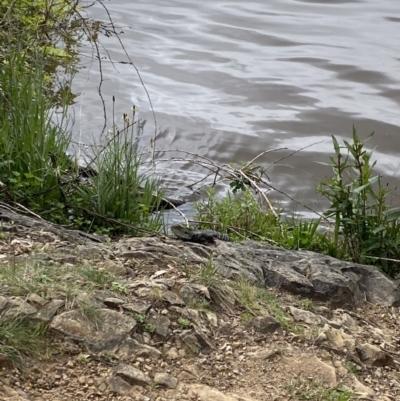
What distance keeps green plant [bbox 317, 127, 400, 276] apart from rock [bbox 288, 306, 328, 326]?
1.34 metres

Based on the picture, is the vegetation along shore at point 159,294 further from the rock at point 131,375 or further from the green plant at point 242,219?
the green plant at point 242,219

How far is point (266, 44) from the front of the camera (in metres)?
12.3

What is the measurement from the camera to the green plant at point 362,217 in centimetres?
501

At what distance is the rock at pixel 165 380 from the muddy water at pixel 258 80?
471 cm

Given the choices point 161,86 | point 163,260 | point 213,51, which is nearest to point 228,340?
point 163,260

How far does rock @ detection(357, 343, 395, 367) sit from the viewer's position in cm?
356

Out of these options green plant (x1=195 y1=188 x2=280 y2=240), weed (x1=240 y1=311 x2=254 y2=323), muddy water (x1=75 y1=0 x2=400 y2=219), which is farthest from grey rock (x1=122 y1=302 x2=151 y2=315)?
muddy water (x1=75 y1=0 x2=400 y2=219)

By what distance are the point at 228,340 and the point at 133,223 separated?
2261 millimetres

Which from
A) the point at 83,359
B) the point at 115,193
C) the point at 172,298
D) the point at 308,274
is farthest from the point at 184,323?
the point at 115,193

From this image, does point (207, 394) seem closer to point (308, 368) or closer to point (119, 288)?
point (308, 368)

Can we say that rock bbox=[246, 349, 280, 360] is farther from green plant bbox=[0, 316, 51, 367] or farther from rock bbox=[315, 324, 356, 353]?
green plant bbox=[0, 316, 51, 367]

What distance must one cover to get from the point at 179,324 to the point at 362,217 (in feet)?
7.26

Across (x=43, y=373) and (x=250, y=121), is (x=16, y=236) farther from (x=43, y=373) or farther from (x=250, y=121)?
(x=250, y=121)

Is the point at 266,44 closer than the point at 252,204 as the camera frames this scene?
No
